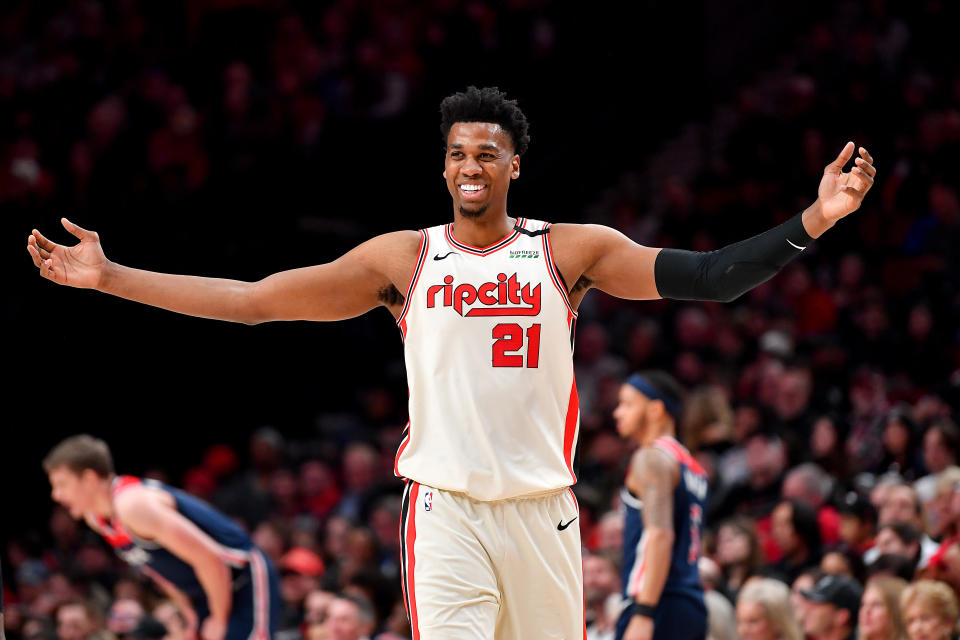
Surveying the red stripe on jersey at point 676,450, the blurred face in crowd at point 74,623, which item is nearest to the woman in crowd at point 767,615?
the red stripe on jersey at point 676,450

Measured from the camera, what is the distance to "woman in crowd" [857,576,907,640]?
6.92 meters

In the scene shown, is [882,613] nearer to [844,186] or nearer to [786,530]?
[786,530]

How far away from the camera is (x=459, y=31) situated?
51.3 ft

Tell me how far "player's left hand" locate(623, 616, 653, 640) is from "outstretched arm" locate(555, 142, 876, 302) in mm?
2474

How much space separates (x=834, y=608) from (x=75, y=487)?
420 cm

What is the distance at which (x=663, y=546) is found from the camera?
6773 millimetres

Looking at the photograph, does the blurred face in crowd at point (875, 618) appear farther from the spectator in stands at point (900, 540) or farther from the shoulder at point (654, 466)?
the shoulder at point (654, 466)

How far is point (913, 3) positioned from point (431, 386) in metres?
11.3

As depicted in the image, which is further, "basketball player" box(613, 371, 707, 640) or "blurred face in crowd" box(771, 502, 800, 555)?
"blurred face in crowd" box(771, 502, 800, 555)

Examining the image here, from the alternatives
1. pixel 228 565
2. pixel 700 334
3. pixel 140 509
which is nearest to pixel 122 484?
pixel 140 509

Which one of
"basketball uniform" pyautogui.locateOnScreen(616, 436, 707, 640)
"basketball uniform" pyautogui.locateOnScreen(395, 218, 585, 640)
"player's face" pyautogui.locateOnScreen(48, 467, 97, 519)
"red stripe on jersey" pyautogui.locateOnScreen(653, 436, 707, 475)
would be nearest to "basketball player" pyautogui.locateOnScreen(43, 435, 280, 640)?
"player's face" pyautogui.locateOnScreen(48, 467, 97, 519)

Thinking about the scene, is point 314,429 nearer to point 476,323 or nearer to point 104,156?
point 104,156

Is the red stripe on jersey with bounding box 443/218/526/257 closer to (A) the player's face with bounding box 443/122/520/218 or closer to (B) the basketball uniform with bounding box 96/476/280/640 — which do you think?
(A) the player's face with bounding box 443/122/520/218

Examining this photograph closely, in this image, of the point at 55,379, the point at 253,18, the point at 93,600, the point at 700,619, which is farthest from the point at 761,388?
the point at 253,18
